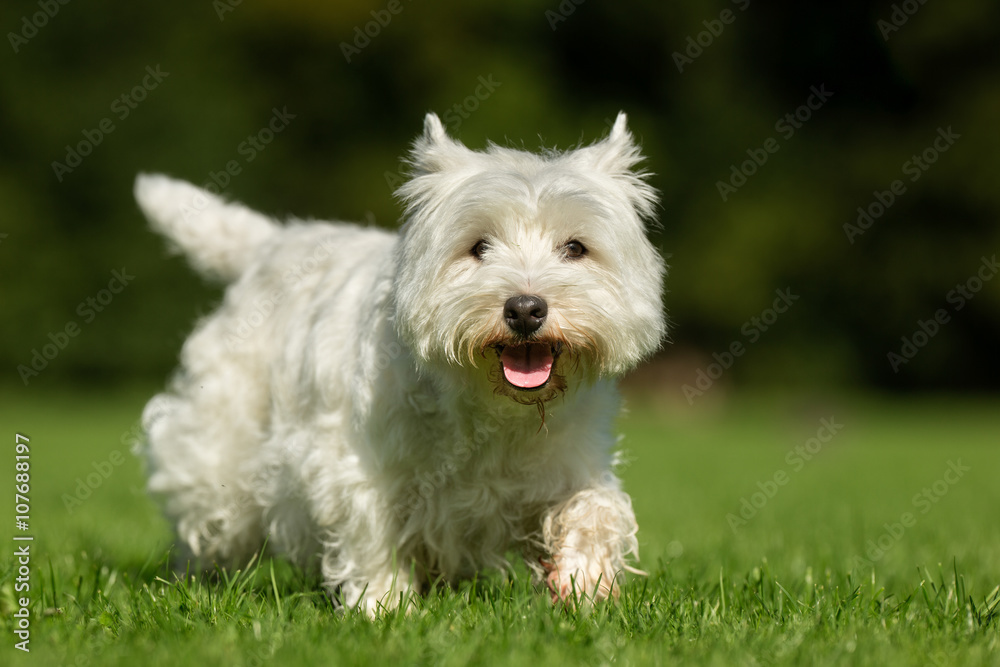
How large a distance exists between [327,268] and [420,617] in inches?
80.7

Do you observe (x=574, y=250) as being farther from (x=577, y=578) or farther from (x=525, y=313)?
(x=577, y=578)

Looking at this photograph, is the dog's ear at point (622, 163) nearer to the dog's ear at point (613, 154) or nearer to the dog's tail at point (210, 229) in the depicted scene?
the dog's ear at point (613, 154)

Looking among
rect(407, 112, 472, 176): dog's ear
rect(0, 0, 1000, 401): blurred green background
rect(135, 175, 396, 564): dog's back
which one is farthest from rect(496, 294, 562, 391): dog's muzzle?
rect(0, 0, 1000, 401): blurred green background

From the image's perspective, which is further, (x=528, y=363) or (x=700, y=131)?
(x=700, y=131)

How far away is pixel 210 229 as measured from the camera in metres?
5.64

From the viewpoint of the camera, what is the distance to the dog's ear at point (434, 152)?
396cm

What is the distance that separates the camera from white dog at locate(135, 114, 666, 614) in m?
3.56

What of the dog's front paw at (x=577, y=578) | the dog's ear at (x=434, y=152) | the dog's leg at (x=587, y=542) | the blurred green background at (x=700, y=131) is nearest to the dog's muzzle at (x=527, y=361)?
the dog's leg at (x=587, y=542)

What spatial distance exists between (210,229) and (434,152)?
6.85 ft

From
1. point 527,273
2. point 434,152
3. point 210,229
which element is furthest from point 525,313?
point 210,229

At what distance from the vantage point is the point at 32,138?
81.2 ft

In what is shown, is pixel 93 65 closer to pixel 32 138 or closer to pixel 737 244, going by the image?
pixel 32 138

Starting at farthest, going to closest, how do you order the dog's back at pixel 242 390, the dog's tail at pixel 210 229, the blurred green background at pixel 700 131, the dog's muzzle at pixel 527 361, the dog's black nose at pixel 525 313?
the blurred green background at pixel 700 131 → the dog's tail at pixel 210 229 → the dog's back at pixel 242 390 → the dog's muzzle at pixel 527 361 → the dog's black nose at pixel 525 313

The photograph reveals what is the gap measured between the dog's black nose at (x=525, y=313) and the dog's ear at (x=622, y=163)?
75 cm
